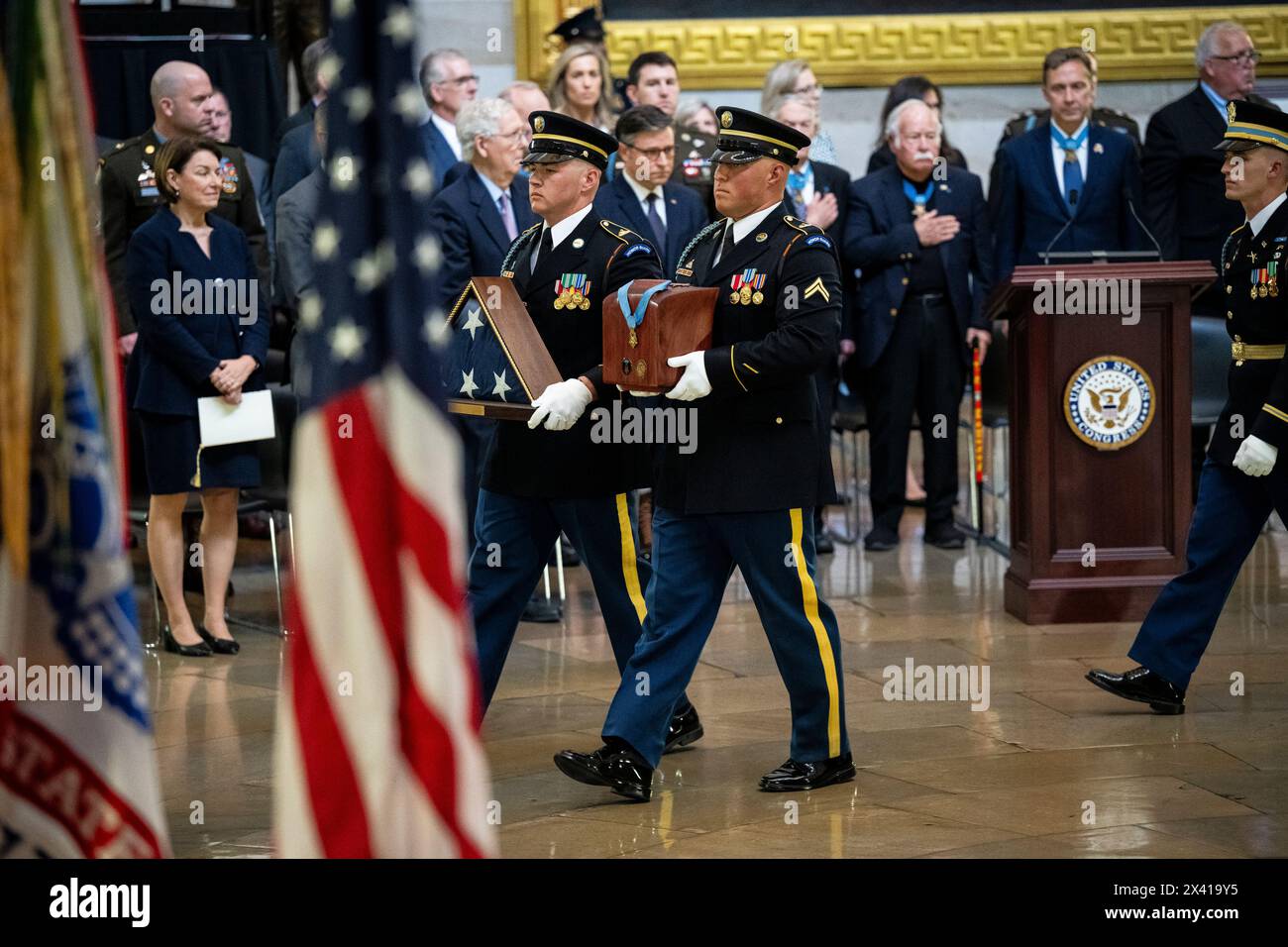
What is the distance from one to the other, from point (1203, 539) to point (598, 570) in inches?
71.1

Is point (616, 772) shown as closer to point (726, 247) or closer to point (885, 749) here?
point (885, 749)

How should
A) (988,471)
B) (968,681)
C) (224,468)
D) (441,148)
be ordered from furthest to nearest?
(988,471)
(441,148)
(224,468)
(968,681)

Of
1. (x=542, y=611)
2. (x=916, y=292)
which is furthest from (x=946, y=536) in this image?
(x=542, y=611)

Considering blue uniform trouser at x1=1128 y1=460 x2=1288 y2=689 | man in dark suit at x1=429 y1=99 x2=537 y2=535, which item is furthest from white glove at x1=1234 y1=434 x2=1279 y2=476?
man in dark suit at x1=429 y1=99 x2=537 y2=535

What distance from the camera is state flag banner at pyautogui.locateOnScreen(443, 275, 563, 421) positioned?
4.85 m

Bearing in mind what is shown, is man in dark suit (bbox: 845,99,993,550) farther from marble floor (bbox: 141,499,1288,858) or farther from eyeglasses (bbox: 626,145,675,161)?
eyeglasses (bbox: 626,145,675,161)

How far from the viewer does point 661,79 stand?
8602 millimetres

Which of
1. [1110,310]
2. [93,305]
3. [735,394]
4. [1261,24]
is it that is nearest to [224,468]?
[735,394]

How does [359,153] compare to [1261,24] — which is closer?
[359,153]

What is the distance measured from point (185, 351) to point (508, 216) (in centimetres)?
133

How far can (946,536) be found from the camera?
8641 millimetres
